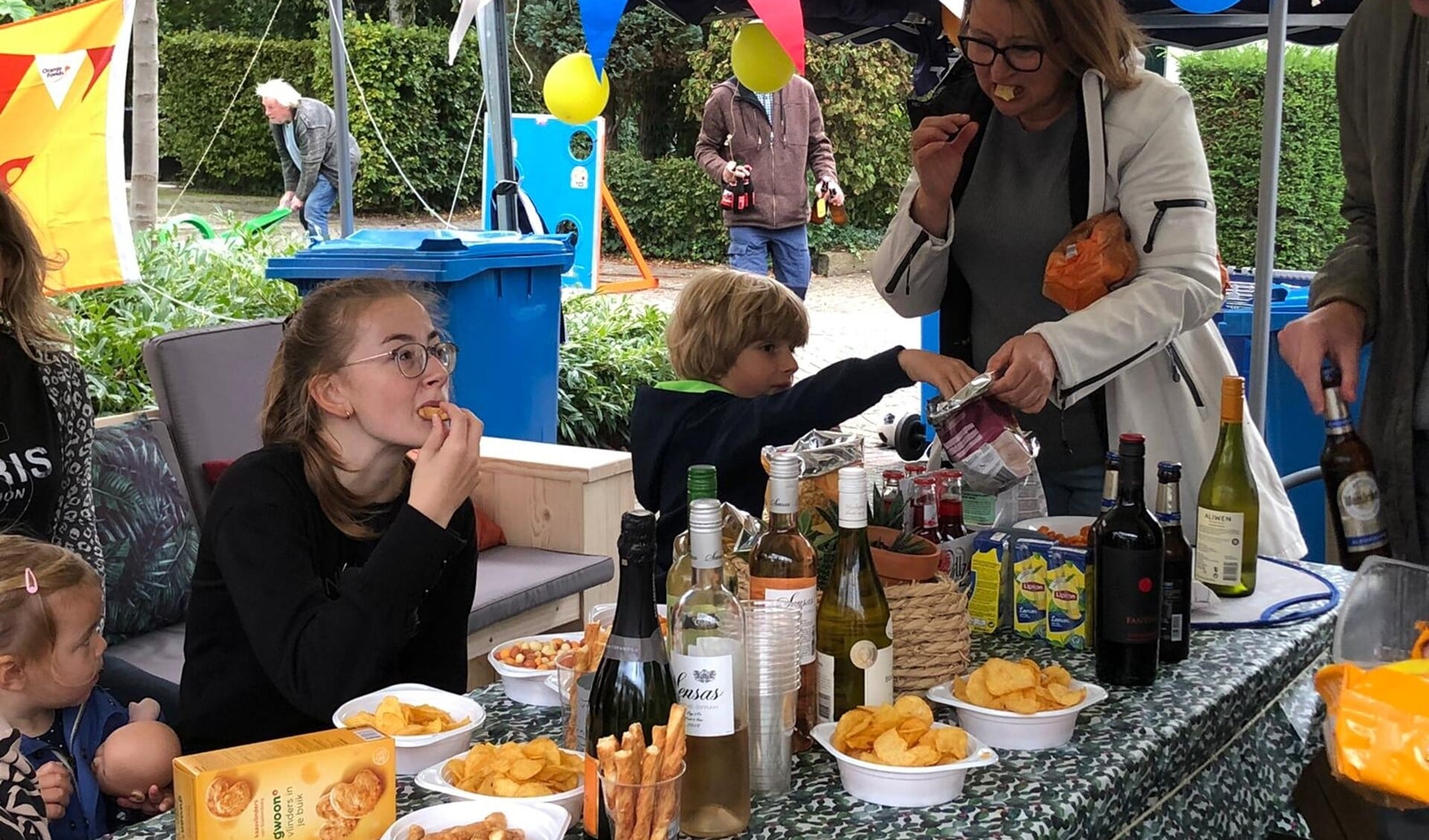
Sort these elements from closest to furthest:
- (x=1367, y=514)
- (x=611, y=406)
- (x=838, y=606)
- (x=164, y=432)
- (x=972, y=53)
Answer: (x=838, y=606) → (x=1367, y=514) → (x=972, y=53) → (x=164, y=432) → (x=611, y=406)

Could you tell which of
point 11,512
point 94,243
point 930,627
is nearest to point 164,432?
point 11,512

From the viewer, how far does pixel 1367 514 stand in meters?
2.00

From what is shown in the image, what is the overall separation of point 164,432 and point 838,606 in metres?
2.68

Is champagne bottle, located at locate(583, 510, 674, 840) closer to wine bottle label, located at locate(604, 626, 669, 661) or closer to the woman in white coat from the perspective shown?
wine bottle label, located at locate(604, 626, 669, 661)

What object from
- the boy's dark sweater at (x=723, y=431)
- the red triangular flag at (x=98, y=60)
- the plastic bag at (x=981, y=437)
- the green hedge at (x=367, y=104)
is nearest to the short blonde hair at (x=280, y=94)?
the green hedge at (x=367, y=104)

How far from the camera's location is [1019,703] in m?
1.52

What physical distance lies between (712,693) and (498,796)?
26cm

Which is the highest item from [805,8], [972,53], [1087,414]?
[805,8]

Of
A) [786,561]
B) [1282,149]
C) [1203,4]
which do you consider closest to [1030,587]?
[786,561]

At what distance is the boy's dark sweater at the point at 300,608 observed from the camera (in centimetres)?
172

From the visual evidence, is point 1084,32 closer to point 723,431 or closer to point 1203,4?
point 723,431

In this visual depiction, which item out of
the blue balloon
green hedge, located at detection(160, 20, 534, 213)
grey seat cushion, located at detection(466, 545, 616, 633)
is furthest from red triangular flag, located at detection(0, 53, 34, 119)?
green hedge, located at detection(160, 20, 534, 213)

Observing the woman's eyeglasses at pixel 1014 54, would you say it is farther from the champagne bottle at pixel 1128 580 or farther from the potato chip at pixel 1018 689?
the potato chip at pixel 1018 689

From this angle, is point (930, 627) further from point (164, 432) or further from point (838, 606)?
point (164, 432)
